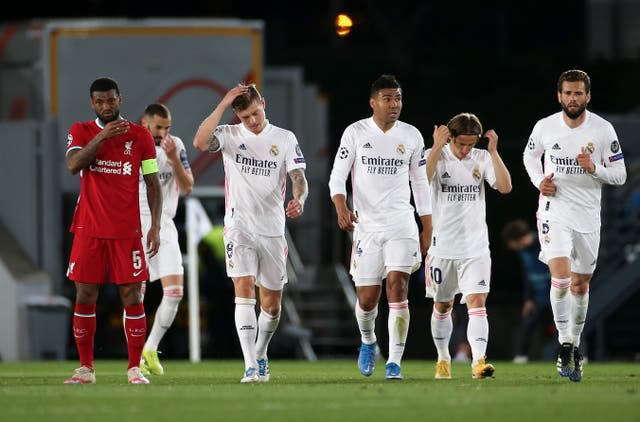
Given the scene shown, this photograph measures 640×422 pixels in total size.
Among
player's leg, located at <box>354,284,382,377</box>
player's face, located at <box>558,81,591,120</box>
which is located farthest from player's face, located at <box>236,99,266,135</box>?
player's face, located at <box>558,81,591,120</box>

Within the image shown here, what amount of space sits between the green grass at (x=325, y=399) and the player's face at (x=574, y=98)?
7.21ft

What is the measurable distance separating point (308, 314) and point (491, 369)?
1108 centimetres

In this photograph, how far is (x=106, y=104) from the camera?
1198cm

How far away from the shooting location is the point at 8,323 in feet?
68.7

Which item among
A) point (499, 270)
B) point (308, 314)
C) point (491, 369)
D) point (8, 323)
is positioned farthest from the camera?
point (499, 270)

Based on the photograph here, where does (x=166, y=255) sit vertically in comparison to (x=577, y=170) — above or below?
below

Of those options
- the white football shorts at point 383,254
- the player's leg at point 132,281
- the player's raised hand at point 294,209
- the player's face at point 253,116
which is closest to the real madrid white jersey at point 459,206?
the white football shorts at point 383,254

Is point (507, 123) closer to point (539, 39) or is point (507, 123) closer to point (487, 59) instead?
point (487, 59)

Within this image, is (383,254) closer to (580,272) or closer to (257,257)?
(257,257)

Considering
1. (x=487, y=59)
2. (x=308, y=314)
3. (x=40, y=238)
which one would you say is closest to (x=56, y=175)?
(x=40, y=238)

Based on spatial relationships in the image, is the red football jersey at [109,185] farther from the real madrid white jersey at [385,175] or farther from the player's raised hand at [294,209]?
the real madrid white jersey at [385,175]

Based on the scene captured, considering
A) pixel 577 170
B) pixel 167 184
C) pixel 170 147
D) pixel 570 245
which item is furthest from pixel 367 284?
pixel 167 184

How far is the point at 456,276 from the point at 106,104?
3.47 metres

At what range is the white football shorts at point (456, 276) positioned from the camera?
13.5 meters
